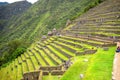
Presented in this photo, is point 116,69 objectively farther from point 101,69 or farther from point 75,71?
point 75,71

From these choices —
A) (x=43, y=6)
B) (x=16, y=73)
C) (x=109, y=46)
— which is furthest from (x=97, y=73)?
(x=43, y=6)

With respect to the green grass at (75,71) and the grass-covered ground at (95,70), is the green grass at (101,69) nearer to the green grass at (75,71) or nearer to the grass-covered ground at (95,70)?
the grass-covered ground at (95,70)

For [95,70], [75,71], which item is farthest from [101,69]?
[75,71]

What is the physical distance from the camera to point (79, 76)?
15750 mm

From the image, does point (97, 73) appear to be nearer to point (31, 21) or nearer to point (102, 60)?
point (102, 60)

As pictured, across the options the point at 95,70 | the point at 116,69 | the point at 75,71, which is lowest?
the point at 75,71

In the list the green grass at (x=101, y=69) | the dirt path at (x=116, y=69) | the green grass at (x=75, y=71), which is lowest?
the green grass at (x=75, y=71)

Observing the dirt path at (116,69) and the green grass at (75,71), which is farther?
the green grass at (75,71)

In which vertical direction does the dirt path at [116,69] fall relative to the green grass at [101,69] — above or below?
above

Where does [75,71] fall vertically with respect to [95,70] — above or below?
below

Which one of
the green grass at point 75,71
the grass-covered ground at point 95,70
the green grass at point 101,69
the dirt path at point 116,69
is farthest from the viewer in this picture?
the green grass at point 75,71

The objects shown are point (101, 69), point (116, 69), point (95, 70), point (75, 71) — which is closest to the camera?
point (116, 69)

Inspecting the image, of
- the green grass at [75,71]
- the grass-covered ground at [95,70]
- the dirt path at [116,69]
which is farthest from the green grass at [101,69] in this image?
the green grass at [75,71]

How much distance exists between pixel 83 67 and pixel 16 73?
18803mm
